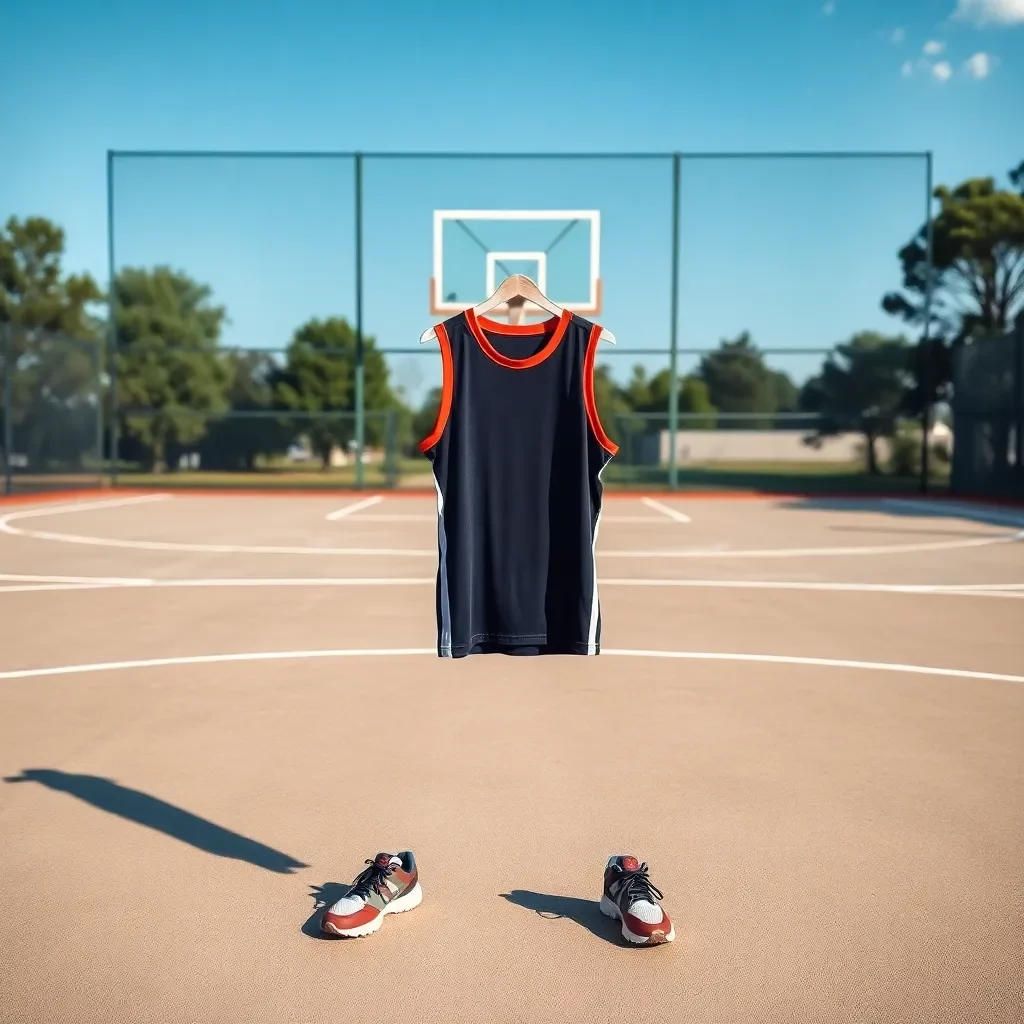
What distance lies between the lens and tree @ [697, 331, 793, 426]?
2417cm

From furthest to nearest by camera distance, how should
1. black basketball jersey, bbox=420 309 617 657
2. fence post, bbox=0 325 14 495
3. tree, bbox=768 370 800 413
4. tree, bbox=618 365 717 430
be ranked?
tree, bbox=618 365 717 430
tree, bbox=768 370 800 413
fence post, bbox=0 325 14 495
black basketball jersey, bbox=420 309 617 657

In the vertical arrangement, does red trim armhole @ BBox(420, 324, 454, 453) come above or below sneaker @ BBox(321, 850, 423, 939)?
above

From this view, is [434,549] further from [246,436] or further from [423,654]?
[246,436]

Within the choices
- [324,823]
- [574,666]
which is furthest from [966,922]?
[574,666]

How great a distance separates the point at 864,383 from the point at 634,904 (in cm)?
2395

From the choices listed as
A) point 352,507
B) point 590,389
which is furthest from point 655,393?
point 590,389

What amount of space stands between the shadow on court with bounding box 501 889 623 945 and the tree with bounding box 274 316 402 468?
2694 centimetres

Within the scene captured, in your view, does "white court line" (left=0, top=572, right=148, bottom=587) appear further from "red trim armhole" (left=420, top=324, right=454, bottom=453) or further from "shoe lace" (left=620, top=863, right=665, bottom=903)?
"shoe lace" (left=620, top=863, right=665, bottom=903)

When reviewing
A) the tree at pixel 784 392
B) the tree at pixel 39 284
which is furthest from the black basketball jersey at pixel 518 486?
the tree at pixel 39 284

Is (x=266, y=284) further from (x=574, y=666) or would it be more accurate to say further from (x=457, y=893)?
(x=457, y=893)

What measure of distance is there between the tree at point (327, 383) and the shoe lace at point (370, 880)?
27.0 m

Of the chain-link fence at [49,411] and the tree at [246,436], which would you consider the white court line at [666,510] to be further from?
the chain-link fence at [49,411]

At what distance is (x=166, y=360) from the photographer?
39.9m

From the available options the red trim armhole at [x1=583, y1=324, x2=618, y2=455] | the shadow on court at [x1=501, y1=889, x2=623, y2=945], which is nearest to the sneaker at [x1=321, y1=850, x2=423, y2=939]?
the shadow on court at [x1=501, y1=889, x2=623, y2=945]
